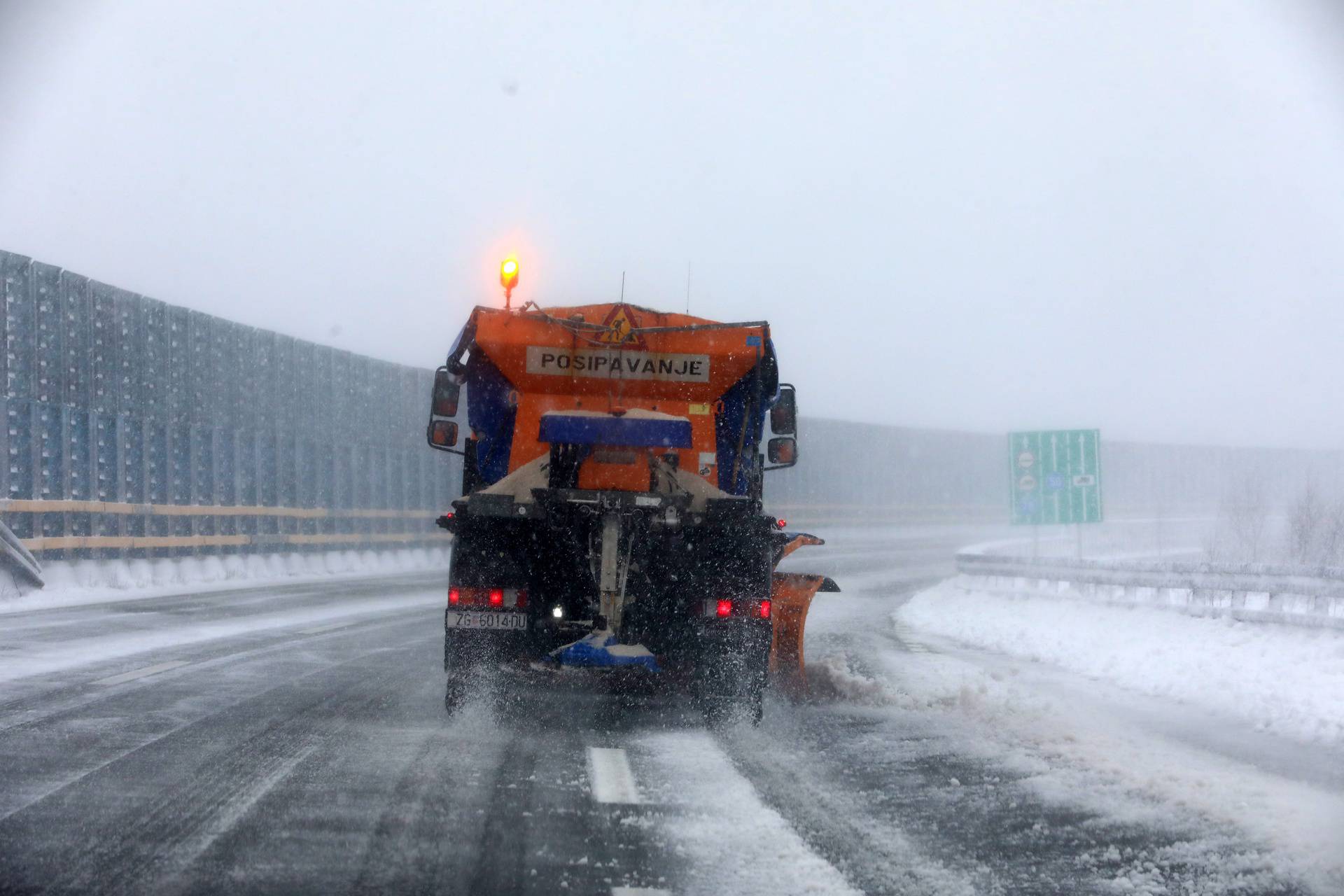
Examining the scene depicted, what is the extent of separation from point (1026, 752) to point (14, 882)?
213 inches

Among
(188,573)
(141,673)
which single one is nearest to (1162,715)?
(141,673)

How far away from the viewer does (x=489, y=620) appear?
7.80 m

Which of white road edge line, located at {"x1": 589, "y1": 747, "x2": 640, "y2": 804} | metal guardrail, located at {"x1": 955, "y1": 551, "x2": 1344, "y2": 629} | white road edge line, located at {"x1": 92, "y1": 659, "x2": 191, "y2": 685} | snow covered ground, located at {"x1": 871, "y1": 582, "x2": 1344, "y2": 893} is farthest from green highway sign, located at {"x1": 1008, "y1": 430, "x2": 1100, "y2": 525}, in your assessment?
white road edge line, located at {"x1": 589, "y1": 747, "x2": 640, "y2": 804}

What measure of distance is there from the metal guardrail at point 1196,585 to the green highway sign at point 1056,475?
3.54m

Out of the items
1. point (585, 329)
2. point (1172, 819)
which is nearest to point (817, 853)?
point (1172, 819)

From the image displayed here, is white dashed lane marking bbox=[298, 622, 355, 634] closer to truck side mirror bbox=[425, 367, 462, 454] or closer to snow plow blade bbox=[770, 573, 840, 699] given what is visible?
truck side mirror bbox=[425, 367, 462, 454]

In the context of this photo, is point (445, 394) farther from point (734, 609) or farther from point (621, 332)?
point (734, 609)

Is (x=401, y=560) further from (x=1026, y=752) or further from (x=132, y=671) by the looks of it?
(x=1026, y=752)

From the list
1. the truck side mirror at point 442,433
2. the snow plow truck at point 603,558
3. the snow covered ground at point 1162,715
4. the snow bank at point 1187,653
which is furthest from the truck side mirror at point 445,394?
the snow bank at point 1187,653

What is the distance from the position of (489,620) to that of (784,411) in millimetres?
3139

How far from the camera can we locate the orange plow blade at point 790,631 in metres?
9.84

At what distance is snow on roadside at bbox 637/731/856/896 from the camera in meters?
4.66

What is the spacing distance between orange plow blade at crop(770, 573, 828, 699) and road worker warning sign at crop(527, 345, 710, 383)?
1903 millimetres

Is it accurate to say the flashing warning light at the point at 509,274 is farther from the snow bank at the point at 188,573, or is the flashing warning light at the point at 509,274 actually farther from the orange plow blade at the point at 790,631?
the snow bank at the point at 188,573
